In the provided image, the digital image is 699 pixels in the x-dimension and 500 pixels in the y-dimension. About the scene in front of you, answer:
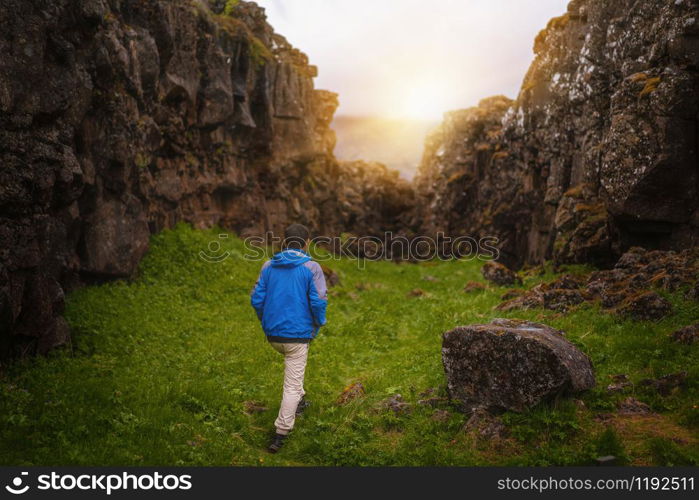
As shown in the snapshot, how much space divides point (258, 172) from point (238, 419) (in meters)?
30.9

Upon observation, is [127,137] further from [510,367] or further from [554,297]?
[510,367]

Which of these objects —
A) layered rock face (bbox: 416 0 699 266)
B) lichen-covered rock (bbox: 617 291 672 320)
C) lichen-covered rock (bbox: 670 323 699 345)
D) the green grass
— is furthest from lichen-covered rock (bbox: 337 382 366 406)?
layered rock face (bbox: 416 0 699 266)

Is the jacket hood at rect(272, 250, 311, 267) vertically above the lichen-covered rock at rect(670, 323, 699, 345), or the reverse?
the jacket hood at rect(272, 250, 311, 267)

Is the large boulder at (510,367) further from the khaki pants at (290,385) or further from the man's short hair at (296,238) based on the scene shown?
the man's short hair at (296,238)

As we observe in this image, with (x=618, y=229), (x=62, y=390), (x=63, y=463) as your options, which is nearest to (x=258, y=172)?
(x=618, y=229)

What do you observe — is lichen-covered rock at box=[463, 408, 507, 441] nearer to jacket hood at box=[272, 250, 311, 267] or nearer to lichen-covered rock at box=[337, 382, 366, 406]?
lichen-covered rock at box=[337, 382, 366, 406]

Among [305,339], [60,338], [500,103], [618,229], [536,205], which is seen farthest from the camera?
[500,103]

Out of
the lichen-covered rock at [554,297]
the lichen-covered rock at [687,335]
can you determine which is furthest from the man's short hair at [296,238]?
the lichen-covered rock at [554,297]

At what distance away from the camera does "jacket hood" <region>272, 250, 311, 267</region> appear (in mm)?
9266

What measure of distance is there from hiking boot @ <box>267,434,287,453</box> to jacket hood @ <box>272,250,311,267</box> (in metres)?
3.05

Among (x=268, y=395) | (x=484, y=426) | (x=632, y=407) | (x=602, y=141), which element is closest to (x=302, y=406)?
(x=268, y=395)

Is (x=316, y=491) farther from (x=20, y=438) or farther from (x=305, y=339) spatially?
(x=20, y=438)

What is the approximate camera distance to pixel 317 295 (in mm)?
9227

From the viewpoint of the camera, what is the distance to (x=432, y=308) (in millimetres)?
21062
